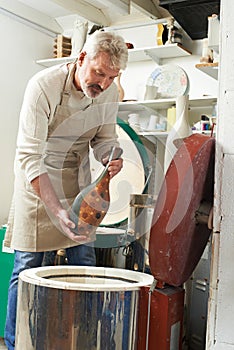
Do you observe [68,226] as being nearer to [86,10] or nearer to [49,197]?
[49,197]

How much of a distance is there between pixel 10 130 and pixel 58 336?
2.04 metres

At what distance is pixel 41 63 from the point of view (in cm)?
325

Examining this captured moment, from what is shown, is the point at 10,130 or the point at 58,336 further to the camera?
the point at 10,130

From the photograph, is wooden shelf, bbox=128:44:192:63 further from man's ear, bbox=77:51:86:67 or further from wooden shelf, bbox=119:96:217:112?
man's ear, bbox=77:51:86:67

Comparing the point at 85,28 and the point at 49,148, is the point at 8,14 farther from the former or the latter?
the point at 49,148

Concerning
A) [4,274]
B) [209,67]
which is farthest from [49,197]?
[209,67]

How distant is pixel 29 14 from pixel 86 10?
16.1 inches

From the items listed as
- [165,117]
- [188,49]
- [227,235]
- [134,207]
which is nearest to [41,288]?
[227,235]

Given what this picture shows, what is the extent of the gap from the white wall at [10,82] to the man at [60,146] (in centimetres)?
112

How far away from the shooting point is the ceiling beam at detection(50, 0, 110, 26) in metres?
2.79

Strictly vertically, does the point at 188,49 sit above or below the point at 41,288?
above

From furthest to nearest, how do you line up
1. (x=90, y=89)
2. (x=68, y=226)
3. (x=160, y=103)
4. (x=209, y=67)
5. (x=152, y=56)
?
(x=152, y=56) → (x=160, y=103) → (x=209, y=67) → (x=90, y=89) → (x=68, y=226)

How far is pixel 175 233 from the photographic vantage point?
1.12m

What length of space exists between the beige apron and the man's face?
0.22ft
